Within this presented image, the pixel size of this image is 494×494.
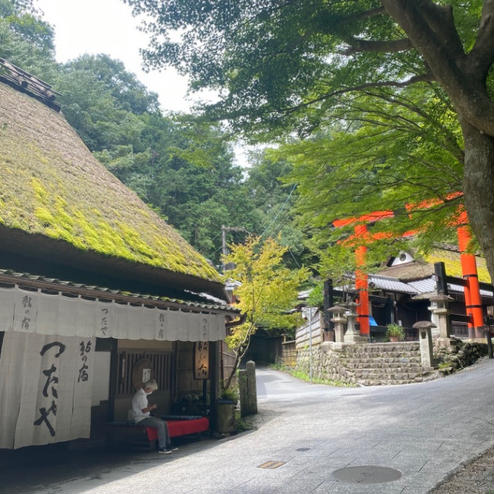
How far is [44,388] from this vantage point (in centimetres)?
768

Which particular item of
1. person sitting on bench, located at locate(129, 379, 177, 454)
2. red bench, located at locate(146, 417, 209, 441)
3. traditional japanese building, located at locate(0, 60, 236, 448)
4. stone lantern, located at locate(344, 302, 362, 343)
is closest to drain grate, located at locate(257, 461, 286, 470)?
person sitting on bench, located at locate(129, 379, 177, 454)

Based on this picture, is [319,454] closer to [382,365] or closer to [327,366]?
[382,365]

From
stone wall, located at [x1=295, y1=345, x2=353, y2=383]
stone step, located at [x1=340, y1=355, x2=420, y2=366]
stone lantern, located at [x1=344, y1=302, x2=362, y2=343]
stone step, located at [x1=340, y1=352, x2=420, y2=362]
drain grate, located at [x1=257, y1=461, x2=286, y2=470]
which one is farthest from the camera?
stone lantern, located at [x1=344, y1=302, x2=362, y2=343]

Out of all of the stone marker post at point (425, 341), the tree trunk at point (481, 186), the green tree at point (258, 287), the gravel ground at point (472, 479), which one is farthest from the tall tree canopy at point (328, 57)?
the stone marker post at point (425, 341)

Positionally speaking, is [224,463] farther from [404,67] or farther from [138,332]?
[404,67]

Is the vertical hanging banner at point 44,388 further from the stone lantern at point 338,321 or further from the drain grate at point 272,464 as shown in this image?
the stone lantern at point 338,321

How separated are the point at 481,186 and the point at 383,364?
13672 mm

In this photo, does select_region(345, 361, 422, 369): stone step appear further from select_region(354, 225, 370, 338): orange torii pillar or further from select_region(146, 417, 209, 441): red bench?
select_region(146, 417, 209, 441): red bench

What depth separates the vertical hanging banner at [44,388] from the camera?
23.4 feet

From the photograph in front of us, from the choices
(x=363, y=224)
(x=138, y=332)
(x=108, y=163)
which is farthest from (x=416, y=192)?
(x=108, y=163)

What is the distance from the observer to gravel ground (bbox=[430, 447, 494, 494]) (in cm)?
486

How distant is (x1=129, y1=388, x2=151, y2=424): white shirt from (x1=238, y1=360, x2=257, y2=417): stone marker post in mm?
3433

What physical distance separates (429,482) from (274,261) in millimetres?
9531

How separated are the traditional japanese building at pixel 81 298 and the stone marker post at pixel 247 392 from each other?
37.1 inches
